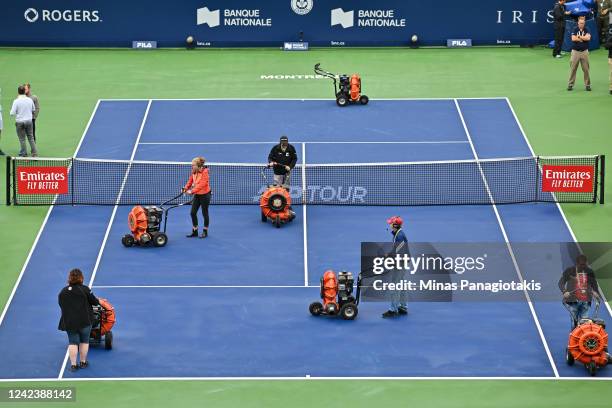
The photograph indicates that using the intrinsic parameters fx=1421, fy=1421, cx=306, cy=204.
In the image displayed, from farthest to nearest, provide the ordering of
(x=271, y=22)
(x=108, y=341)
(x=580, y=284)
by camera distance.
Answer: (x=271, y=22), (x=108, y=341), (x=580, y=284)

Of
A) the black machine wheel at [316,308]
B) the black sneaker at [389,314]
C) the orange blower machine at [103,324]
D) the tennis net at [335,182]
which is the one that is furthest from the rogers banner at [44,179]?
the black sneaker at [389,314]

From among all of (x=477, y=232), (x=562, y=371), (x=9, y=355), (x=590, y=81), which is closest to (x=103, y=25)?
(x=590, y=81)

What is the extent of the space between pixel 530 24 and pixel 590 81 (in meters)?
5.33

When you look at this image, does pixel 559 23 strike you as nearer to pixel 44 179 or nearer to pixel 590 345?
pixel 44 179

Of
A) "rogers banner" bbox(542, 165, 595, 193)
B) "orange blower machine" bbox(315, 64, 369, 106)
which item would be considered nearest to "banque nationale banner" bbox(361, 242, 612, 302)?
"rogers banner" bbox(542, 165, 595, 193)

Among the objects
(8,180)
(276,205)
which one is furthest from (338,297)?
(8,180)

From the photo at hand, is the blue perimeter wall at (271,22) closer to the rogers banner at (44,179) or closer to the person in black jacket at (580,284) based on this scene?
the rogers banner at (44,179)

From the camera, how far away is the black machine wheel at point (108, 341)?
2495 cm

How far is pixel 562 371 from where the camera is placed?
2436 centimetres

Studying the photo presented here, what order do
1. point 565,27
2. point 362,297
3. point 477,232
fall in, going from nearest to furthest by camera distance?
point 362,297 → point 477,232 → point 565,27

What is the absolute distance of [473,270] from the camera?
94.0 feet

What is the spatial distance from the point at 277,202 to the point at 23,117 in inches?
308

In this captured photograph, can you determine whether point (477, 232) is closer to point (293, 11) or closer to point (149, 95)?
point (149, 95)

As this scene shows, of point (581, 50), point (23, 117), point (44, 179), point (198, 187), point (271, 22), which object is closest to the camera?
point (198, 187)
